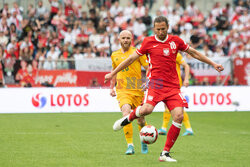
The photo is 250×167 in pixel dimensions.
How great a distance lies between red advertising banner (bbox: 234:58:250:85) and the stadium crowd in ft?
7.41

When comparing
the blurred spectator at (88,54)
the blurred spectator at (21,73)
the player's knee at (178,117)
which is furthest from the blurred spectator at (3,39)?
the player's knee at (178,117)

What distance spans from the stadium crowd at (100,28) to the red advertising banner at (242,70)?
226cm

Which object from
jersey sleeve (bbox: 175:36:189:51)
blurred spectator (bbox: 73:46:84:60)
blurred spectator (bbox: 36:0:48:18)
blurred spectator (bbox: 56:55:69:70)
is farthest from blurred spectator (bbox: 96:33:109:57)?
jersey sleeve (bbox: 175:36:189:51)

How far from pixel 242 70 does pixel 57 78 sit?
779 cm

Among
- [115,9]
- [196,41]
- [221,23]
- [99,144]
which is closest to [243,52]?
[196,41]

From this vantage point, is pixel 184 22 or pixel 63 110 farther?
pixel 184 22

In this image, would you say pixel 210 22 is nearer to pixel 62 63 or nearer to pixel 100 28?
pixel 100 28

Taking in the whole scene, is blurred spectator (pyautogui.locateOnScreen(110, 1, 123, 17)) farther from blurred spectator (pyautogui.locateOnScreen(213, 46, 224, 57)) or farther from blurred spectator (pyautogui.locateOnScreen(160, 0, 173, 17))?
blurred spectator (pyautogui.locateOnScreen(213, 46, 224, 57))

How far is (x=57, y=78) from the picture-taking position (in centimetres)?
1989

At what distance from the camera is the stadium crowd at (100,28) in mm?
22141

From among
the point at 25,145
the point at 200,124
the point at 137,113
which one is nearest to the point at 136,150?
the point at 137,113

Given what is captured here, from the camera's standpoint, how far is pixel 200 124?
15.4m

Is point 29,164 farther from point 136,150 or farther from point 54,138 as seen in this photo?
point 54,138

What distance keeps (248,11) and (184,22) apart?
430 cm
